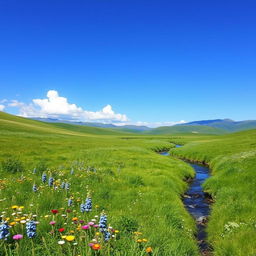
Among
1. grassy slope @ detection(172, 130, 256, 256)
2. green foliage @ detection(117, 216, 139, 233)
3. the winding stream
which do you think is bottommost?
the winding stream

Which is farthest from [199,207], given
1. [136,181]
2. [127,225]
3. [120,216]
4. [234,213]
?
[127,225]

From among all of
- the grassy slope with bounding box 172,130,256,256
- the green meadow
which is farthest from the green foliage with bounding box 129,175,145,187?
the grassy slope with bounding box 172,130,256,256

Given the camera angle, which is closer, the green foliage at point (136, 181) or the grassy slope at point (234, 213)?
the grassy slope at point (234, 213)

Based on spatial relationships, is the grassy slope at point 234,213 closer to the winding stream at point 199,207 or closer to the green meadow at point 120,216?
the green meadow at point 120,216

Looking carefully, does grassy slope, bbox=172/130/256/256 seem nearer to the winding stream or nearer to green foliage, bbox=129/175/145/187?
the winding stream

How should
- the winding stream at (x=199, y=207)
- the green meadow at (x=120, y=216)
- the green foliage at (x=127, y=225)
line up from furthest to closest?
the winding stream at (x=199, y=207)
the green foliage at (x=127, y=225)
the green meadow at (x=120, y=216)

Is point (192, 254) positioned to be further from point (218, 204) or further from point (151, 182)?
point (151, 182)

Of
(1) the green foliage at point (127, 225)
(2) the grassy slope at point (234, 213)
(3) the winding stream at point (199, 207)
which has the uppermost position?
(1) the green foliage at point (127, 225)

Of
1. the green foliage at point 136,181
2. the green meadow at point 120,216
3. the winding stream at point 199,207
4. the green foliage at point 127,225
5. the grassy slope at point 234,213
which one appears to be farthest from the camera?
the green foliage at point 136,181

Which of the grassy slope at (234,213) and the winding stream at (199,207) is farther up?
the grassy slope at (234,213)

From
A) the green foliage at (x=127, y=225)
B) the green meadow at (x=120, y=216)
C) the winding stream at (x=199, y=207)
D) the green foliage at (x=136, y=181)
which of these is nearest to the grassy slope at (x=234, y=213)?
the green meadow at (x=120, y=216)

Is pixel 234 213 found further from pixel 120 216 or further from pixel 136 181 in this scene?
pixel 136 181

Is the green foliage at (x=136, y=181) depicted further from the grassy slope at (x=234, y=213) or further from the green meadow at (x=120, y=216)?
the grassy slope at (x=234, y=213)

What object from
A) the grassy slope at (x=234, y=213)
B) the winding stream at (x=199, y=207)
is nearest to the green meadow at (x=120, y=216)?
the grassy slope at (x=234, y=213)
